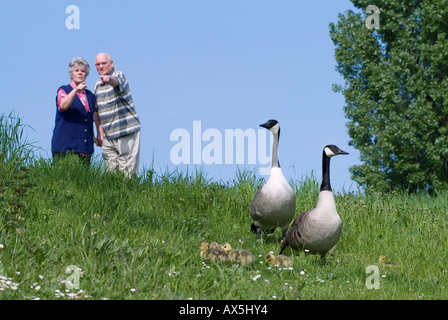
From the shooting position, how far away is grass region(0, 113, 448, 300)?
5586 mm

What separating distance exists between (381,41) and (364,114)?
14.2 ft

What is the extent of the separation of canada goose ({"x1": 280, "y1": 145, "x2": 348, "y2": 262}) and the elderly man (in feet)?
17.4

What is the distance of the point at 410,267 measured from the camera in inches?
346

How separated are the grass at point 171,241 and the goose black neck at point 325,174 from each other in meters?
1.04

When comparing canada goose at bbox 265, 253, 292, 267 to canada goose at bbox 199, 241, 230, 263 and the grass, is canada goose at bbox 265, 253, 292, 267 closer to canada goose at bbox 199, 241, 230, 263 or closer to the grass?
Result: the grass

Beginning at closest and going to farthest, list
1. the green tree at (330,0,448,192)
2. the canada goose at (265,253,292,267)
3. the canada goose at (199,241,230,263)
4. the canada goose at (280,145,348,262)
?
1. the canada goose at (199,241,230,263)
2. the canada goose at (265,253,292,267)
3. the canada goose at (280,145,348,262)
4. the green tree at (330,0,448,192)

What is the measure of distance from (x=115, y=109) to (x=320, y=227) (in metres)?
6.33

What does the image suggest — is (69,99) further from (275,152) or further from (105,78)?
(275,152)

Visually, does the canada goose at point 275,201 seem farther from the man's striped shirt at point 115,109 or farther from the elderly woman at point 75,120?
the elderly woman at point 75,120

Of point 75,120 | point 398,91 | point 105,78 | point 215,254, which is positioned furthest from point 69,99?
point 398,91

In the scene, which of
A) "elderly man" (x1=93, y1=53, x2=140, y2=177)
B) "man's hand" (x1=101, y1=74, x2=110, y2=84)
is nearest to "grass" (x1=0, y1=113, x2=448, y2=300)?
"elderly man" (x1=93, y1=53, x2=140, y2=177)

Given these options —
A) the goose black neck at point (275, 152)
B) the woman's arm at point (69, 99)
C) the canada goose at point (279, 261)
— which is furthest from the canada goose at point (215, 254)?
the woman's arm at point (69, 99)

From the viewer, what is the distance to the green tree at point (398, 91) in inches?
992
